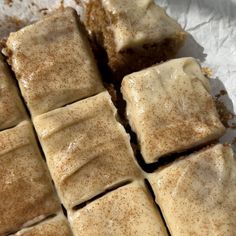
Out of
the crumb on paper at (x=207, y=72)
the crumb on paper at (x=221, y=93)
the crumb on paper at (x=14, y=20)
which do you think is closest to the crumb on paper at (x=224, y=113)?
the crumb on paper at (x=221, y=93)

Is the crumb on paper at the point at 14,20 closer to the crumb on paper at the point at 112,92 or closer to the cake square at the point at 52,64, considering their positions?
the cake square at the point at 52,64

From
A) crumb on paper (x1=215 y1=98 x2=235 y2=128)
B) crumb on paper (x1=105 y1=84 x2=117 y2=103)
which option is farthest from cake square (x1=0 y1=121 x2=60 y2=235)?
crumb on paper (x1=215 y1=98 x2=235 y2=128)

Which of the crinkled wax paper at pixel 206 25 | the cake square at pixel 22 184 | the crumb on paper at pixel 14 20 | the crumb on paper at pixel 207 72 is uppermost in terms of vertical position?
the crumb on paper at pixel 14 20

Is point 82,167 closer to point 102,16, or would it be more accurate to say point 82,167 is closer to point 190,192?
point 190,192

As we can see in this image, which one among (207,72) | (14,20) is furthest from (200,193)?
(14,20)

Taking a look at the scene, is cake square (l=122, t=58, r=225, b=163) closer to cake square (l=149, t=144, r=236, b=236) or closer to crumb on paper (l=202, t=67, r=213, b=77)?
cake square (l=149, t=144, r=236, b=236)

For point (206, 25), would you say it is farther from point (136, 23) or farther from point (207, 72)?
point (136, 23)
